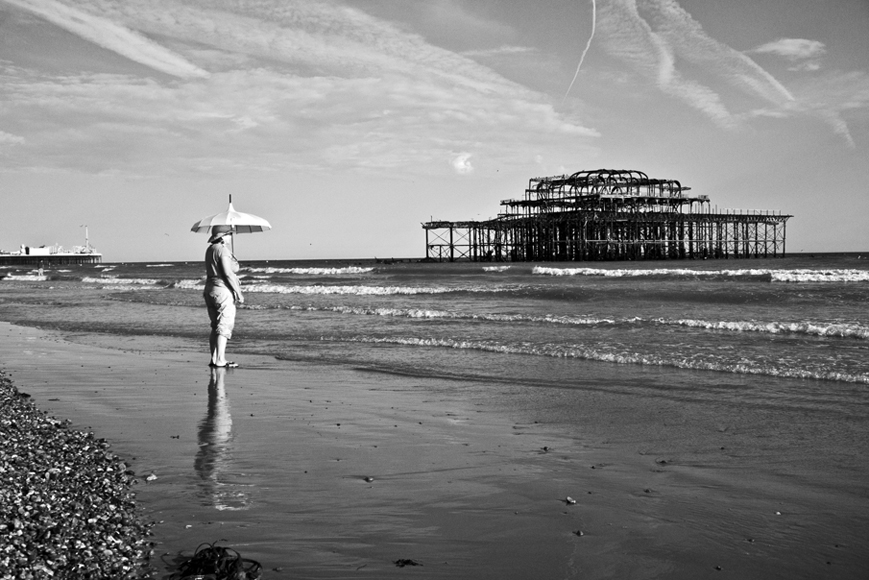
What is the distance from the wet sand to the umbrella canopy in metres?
2.55

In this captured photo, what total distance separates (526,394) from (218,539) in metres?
4.55

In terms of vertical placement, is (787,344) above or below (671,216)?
below

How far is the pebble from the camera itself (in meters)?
2.93

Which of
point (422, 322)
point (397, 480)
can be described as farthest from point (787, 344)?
point (397, 480)

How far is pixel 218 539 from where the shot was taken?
336 cm

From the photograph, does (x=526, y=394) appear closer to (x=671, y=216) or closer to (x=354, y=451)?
(x=354, y=451)

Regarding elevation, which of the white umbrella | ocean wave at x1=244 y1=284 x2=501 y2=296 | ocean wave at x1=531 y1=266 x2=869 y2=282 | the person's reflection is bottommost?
the person's reflection

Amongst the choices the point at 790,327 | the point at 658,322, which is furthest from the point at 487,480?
the point at 658,322

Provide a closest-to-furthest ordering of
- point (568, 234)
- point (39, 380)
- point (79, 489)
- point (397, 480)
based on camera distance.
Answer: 1. point (79, 489)
2. point (397, 480)
3. point (39, 380)
4. point (568, 234)

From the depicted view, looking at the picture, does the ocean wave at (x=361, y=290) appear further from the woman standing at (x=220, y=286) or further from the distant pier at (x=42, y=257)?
the distant pier at (x=42, y=257)

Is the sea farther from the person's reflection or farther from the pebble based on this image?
the pebble

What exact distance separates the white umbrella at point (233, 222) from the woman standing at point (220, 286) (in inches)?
8.3

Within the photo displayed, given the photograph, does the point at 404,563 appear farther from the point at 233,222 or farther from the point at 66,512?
the point at 233,222

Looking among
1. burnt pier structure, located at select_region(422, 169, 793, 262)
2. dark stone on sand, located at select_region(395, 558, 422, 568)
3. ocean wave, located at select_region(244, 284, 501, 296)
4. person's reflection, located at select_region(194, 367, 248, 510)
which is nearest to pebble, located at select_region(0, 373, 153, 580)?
person's reflection, located at select_region(194, 367, 248, 510)
